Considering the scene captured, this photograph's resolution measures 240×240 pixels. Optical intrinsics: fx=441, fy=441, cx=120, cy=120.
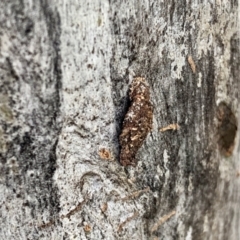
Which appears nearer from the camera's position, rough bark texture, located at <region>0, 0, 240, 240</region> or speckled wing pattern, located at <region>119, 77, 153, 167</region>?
rough bark texture, located at <region>0, 0, 240, 240</region>

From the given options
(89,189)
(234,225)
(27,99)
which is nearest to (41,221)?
(89,189)

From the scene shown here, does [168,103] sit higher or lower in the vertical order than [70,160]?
higher

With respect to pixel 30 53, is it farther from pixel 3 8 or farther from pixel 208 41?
pixel 208 41

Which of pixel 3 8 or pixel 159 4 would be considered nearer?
pixel 3 8
